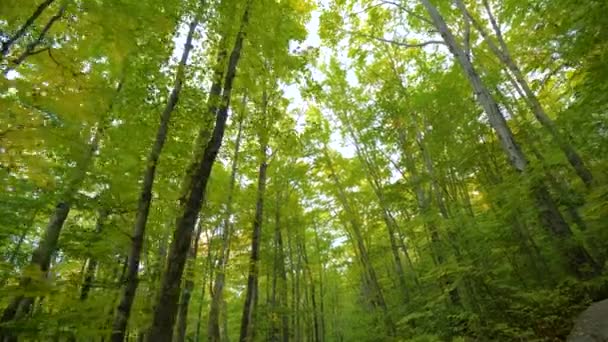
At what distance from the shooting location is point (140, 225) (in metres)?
5.11

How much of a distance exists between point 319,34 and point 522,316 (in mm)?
8208

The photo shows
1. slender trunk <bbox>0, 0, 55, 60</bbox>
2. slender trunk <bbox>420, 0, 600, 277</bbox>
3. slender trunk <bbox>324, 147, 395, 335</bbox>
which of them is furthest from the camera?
slender trunk <bbox>324, 147, 395, 335</bbox>

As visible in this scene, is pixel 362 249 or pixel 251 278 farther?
pixel 362 249

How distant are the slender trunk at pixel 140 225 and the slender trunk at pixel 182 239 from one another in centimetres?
69

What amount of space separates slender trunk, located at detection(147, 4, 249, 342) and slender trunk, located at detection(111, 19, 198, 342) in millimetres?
693

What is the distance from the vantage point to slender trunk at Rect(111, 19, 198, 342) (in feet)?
15.0

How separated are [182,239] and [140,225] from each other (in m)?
1.12

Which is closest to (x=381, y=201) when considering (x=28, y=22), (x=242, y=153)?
(x=242, y=153)

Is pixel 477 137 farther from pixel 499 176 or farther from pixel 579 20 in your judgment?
pixel 579 20

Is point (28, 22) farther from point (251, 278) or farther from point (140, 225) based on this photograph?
point (251, 278)

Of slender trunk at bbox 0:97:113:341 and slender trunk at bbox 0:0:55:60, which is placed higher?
slender trunk at bbox 0:0:55:60

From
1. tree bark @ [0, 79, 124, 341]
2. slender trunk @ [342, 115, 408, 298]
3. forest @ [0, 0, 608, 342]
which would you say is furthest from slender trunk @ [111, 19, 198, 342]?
slender trunk @ [342, 115, 408, 298]

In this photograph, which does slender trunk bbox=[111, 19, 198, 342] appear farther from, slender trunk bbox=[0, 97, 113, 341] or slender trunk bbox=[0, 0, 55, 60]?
slender trunk bbox=[0, 0, 55, 60]

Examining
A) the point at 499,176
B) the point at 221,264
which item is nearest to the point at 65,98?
the point at 221,264
